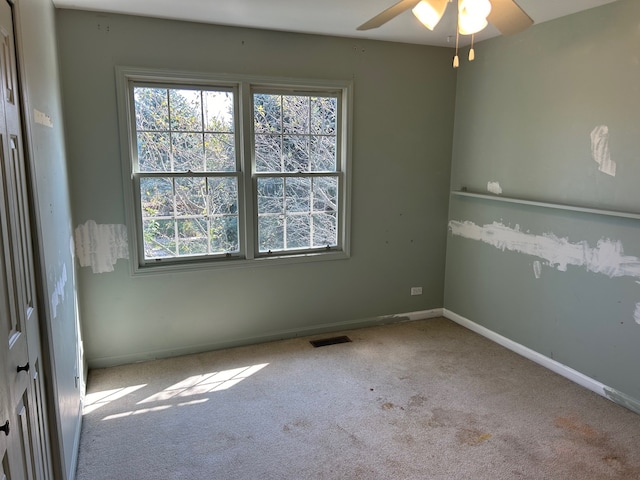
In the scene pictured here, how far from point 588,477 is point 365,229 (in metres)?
2.35

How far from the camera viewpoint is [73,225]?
3082 millimetres

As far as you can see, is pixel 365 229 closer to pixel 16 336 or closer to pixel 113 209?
pixel 113 209

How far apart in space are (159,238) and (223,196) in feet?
1.89

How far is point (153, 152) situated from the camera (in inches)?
130

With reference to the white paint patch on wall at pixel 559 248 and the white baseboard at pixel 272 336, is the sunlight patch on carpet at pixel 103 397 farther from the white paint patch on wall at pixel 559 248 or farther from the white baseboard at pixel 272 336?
the white paint patch on wall at pixel 559 248

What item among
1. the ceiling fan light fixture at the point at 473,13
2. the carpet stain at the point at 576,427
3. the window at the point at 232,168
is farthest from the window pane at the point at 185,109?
the carpet stain at the point at 576,427

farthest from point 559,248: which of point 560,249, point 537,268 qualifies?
point 537,268

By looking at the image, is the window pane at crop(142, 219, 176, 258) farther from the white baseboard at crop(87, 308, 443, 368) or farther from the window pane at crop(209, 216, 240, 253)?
the white baseboard at crop(87, 308, 443, 368)

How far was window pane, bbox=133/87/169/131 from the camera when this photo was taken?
10.6 ft

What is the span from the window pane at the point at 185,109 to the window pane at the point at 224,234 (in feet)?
2.35

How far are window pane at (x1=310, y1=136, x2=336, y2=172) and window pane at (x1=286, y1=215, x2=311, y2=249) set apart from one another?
43 centimetres

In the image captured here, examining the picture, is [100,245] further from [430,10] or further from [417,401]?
[430,10]

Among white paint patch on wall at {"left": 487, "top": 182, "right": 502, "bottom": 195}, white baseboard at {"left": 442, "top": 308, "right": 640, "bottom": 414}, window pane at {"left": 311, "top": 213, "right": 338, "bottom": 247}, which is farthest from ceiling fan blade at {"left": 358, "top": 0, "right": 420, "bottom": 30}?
white baseboard at {"left": 442, "top": 308, "right": 640, "bottom": 414}

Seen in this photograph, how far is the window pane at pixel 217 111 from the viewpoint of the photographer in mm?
3400
